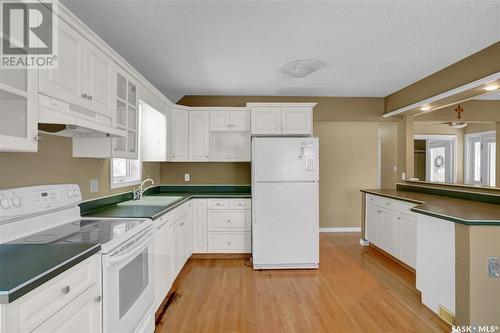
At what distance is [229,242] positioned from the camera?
358 centimetres

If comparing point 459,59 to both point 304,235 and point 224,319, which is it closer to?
point 304,235

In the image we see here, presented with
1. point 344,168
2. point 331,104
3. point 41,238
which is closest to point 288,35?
point 331,104

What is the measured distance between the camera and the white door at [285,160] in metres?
3.19

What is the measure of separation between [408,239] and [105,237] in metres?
3.19

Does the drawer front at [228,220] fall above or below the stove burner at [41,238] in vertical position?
below

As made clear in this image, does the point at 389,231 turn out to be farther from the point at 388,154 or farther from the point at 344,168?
the point at 388,154

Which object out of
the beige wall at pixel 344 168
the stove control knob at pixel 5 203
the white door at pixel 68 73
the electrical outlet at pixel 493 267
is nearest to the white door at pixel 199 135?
the white door at pixel 68 73

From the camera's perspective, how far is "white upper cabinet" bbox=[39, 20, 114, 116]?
1342 mm

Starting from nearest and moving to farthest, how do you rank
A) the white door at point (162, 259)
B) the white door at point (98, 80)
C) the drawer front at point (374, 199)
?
the white door at point (98, 80) → the white door at point (162, 259) → the drawer front at point (374, 199)

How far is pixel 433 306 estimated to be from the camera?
2.21 m

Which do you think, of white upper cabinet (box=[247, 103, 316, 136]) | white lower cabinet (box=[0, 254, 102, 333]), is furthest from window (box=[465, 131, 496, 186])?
white lower cabinet (box=[0, 254, 102, 333])

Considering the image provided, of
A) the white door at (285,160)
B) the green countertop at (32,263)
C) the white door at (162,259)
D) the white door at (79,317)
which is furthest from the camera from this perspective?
the white door at (285,160)

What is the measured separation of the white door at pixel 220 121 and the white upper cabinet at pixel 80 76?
1.98 metres

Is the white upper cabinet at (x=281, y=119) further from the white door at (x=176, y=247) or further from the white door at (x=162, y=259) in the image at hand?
the white door at (x=162, y=259)
